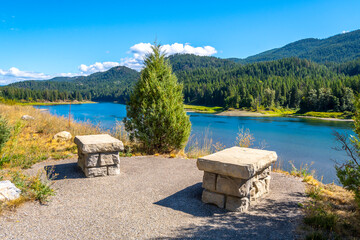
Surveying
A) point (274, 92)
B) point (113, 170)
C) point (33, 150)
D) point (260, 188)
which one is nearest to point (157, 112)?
point (113, 170)

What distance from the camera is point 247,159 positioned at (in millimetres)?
4816

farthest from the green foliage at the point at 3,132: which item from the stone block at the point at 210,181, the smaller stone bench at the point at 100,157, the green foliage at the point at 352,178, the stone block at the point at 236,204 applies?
the green foliage at the point at 352,178

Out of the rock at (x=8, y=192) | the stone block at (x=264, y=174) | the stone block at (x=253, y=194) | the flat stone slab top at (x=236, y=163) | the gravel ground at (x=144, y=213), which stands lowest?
the gravel ground at (x=144, y=213)

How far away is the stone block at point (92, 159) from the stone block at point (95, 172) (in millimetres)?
123

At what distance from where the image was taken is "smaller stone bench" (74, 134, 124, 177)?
19.9 feet

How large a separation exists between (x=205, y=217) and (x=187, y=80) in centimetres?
13646

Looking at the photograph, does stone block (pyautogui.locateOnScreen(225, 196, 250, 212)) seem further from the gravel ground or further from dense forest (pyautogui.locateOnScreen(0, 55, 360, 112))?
dense forest (pyautogui.locateOnScreen(0, 55, 360, 112))

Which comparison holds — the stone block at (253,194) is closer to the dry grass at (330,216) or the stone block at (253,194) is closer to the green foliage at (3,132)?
the dry grass at (330,216)

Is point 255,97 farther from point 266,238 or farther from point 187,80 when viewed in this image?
point 266,238

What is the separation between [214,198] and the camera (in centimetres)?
477

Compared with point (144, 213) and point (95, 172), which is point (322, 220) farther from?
point (95, 172)

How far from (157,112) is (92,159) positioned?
324 centimetres

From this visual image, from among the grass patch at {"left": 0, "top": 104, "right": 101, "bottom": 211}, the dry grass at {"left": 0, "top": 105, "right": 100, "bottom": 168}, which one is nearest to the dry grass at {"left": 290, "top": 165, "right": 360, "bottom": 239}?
the grass patch at {"left": 0, "top": 104, "right": 101, "bottom": 211}

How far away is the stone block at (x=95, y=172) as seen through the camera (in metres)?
6.17
